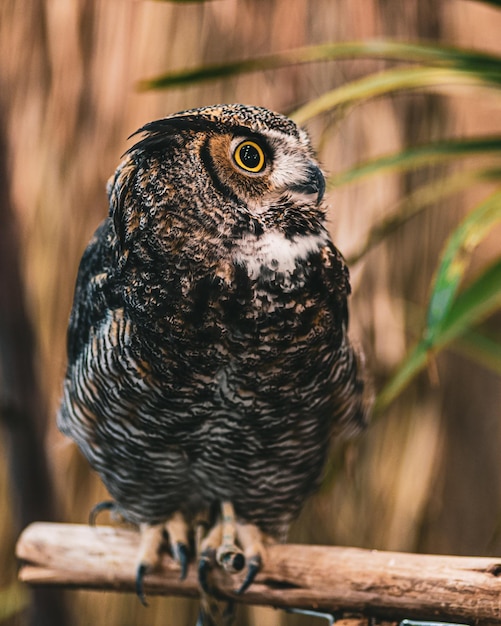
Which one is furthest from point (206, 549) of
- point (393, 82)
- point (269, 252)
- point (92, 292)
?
point (393, 82)

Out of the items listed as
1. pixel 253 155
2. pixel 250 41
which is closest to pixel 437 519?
pixel 250 41

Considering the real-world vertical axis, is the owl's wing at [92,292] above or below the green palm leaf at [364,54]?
below

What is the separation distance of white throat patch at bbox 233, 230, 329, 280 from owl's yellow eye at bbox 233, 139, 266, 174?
0.09 metres

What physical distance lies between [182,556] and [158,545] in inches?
2.1

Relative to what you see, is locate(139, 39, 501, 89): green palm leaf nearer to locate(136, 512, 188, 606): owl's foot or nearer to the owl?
the owl

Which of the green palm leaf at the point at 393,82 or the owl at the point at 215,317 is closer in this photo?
the owl at the point at 215,317

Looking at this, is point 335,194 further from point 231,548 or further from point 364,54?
point 231,548

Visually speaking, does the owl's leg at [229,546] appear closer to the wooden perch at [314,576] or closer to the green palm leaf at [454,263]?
the wooden perch at [314,576]

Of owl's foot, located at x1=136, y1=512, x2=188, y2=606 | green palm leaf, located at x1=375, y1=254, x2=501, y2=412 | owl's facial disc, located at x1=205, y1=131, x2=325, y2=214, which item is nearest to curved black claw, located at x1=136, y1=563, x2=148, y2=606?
owl's foot, located at x1=136, y1=512, x2=188, y2=606

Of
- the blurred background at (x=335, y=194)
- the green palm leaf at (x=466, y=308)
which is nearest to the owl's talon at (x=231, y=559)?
the green palm leaf at (x=466, y=308)

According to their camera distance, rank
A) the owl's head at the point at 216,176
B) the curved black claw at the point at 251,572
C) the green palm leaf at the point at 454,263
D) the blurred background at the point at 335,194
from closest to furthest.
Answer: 1. the owl's head at the point at 216,176
2. the green palm leaf at the point at 454,263
3. the curved black claw at the point at 251,572
4. the blurred background at the point at 335,194

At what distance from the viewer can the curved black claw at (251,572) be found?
4.13ft

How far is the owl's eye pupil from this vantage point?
3.07 ft

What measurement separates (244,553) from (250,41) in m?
1.73
